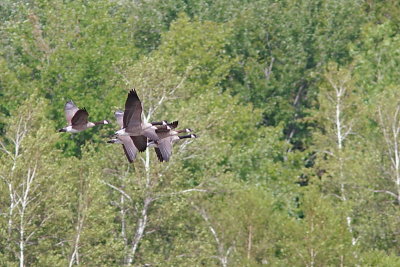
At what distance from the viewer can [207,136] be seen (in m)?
50.5

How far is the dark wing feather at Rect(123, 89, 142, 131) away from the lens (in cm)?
2902

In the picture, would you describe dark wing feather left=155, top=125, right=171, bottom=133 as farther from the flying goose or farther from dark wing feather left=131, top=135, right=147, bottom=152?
dark wing feather left=131, top=135, right=147, bottom=152

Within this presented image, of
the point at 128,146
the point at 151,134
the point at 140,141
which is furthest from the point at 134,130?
the point at 128,146

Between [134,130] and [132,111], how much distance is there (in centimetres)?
94

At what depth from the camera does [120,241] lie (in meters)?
47.9

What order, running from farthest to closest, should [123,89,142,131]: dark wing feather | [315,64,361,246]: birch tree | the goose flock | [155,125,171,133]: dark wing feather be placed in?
[315,64,361,246]: birch tree < [155,125,171,133]: dark wing feather < the goose flock < [123,89,142,131]: dark wing feather

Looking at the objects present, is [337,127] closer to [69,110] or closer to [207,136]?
[207,136]

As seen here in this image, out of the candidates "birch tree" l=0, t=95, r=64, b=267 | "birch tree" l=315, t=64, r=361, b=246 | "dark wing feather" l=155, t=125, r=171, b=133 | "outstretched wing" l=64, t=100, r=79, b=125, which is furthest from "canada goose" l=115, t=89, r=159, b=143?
"birch tree" l=315, t=64, r=361, b=246

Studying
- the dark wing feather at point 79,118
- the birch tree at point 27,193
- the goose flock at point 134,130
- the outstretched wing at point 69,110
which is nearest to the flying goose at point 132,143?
the goose flock at point 134,130

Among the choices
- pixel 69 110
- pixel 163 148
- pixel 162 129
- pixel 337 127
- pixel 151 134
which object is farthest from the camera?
pixel 337 127

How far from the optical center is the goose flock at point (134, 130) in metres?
29.5

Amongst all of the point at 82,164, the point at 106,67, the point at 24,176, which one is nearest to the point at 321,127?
the point at 106,67

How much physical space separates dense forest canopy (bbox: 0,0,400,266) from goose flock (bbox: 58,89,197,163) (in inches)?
570

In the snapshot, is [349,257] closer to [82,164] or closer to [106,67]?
[82,164]
